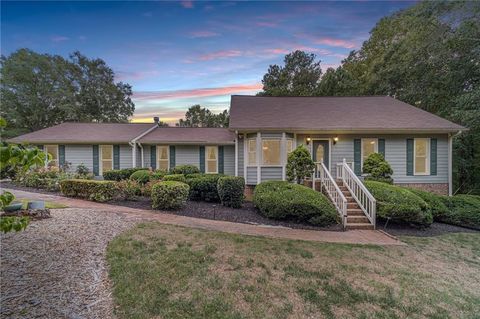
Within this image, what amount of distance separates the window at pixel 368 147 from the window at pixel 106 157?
536 inches

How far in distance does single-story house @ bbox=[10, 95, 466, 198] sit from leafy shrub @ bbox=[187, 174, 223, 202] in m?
2.14

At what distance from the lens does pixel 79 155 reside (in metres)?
14.0

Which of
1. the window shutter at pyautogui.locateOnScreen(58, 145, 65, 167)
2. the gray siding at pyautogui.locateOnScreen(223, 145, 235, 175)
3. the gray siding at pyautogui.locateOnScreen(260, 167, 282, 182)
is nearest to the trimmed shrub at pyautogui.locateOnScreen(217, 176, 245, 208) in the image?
the gray siding at pyautogui.locateOnScreen(260, 167, 282, 182)

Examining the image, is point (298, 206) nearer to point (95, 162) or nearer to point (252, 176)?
point (252, 176)

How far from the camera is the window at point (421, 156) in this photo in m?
11.6

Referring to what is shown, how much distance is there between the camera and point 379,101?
46.3ft

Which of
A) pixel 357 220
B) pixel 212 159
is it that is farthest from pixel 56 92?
A: pixel 357 220

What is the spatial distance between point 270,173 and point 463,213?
688cm

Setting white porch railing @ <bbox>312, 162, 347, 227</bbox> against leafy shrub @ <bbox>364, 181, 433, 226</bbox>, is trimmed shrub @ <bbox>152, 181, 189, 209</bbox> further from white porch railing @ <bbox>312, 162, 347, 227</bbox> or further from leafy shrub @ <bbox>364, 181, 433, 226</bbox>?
leafy shrub @ <bbox>364, 181, 433, 226</bbox>

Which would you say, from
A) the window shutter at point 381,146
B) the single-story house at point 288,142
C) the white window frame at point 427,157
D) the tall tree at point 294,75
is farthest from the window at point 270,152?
the tall tree at point 294,75

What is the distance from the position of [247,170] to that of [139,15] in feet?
23.9

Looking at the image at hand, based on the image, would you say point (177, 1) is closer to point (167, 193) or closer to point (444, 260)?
point (167, 193)

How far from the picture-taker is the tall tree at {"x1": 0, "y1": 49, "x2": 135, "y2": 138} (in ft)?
75.5

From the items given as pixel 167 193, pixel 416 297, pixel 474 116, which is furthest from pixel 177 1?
pixel 474 116
